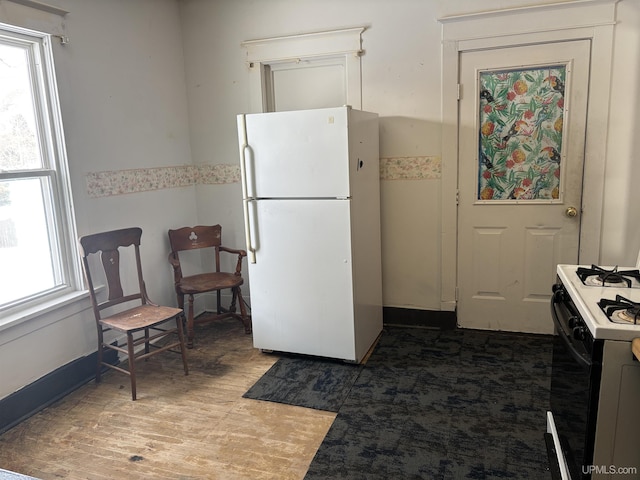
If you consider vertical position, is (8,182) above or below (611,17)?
below

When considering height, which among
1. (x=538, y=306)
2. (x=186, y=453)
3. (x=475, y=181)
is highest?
(x=475, y=181)

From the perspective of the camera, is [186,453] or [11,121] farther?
[11,121]

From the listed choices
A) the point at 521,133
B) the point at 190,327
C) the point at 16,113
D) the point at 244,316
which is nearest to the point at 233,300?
the point at 244,316

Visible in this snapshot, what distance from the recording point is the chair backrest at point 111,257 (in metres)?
2.87

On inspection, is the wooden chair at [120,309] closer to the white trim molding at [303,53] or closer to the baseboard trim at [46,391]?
the baseboard trim at [46,391]

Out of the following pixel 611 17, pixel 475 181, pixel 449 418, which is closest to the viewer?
pixel 449 418

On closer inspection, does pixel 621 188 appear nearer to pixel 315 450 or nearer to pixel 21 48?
pixel 315 450

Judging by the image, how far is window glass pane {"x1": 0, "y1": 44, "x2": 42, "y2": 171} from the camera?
257 cm

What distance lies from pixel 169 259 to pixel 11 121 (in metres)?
1.37

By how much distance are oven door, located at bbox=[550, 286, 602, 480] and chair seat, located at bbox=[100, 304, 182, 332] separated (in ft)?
6.96

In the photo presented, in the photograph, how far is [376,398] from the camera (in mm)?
2639

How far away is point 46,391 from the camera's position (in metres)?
2.71

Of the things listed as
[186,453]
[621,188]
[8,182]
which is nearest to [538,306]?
[621,188]

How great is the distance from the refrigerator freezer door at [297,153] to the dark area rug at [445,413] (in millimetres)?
1170
